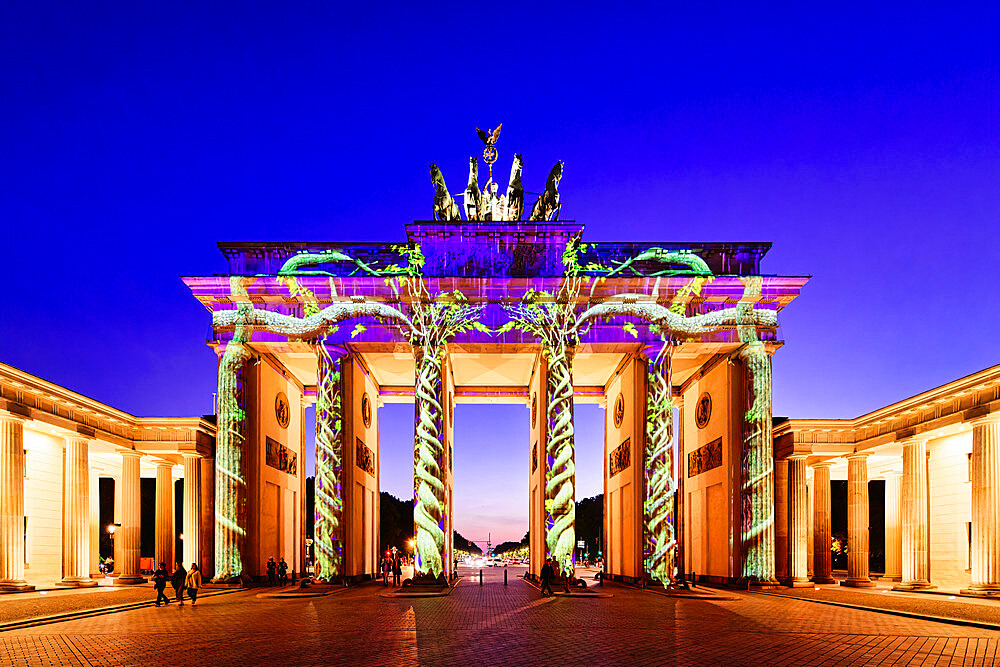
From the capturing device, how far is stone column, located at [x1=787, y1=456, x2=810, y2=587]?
115 feet

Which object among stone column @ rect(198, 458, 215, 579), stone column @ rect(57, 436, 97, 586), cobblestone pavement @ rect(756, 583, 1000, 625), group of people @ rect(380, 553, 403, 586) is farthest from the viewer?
group of people @ rect(380, 553, 403, 586)

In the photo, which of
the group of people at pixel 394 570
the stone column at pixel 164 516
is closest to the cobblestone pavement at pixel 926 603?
the group of people at pixel 394 570

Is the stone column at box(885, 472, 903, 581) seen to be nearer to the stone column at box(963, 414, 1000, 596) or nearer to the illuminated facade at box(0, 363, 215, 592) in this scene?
the stone column at box(963, 414, 1000, 596)

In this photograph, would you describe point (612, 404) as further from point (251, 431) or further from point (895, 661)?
point (895, 661)

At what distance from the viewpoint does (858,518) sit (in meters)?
36.5

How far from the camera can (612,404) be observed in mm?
41625

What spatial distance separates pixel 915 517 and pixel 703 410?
9793mm

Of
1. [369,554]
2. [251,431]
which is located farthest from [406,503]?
[251,431]

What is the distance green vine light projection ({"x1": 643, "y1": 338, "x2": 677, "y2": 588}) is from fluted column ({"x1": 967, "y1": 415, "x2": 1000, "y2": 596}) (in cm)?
1022

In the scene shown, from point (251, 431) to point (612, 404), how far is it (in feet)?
56.8

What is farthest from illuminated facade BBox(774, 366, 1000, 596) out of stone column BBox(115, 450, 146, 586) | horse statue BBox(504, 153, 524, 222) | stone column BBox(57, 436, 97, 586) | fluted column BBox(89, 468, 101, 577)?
fluted column BBox(89, 468, 101, 577)

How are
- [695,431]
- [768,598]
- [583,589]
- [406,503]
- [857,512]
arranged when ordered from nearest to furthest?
[768,598] → [583,589] → [857,512] → [695,431] → [406,503]

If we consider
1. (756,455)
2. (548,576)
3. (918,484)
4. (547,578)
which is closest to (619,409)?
(756,455)

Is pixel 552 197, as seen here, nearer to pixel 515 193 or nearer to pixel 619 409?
pixel 515 193
